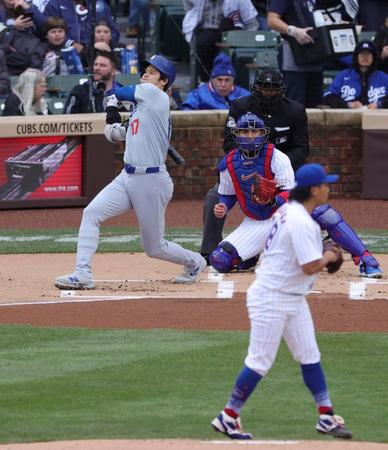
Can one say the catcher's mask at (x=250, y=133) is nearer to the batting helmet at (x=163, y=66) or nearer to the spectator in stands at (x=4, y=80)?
the batting helmet at (x=163, y=66)

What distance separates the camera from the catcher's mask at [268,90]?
11.8 m

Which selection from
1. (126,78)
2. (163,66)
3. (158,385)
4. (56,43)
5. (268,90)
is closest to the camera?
(158,385)

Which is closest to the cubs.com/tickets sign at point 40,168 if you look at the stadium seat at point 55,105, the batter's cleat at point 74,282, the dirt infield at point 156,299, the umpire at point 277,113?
the stadium seat at point 55,105

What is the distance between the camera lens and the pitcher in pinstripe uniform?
6.90 meters

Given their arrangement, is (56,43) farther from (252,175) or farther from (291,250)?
(291,250)

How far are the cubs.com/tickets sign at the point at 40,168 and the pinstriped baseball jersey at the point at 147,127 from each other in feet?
16.4

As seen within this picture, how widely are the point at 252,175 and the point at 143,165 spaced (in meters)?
0.91

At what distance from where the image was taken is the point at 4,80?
1662 centimetres

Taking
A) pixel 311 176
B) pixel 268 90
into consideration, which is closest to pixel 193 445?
pixel 311 176

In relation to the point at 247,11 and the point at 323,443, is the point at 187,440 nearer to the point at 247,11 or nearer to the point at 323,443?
the point at 323,443

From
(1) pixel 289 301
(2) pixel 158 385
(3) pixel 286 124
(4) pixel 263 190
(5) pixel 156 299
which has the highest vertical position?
(3) pixel 286 124

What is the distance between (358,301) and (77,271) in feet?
7.57

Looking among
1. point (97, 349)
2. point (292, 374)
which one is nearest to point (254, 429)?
point (292, 374)

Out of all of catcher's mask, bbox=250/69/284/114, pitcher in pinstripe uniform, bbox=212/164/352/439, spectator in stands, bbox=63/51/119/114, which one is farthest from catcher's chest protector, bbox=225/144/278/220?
spectator in stands, bbox=63/51/119/114
